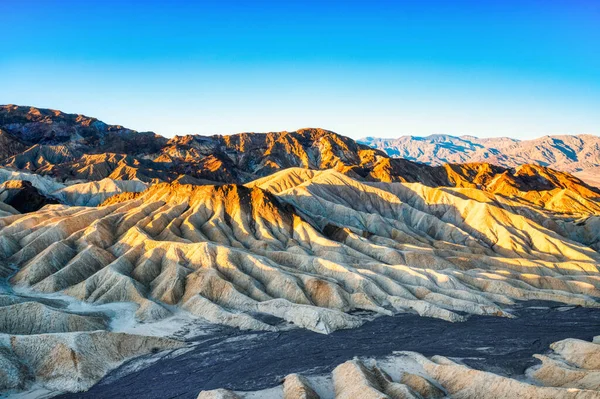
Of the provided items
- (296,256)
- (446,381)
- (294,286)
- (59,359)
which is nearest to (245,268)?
(296,256)

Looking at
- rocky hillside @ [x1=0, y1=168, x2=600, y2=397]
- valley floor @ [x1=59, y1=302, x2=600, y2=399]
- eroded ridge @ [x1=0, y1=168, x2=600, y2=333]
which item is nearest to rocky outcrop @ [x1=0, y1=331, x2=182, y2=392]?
rocky hillside @ [x1=0, y1=168, x2=600, y2=397]

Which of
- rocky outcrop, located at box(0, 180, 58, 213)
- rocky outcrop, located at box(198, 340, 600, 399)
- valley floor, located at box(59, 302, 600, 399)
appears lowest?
valley floor, located at box(59, 302, 600, 399)

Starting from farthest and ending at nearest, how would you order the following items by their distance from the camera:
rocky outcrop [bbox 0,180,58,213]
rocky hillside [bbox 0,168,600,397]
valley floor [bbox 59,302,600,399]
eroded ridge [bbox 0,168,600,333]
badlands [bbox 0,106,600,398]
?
rocky outcrop [bbox 0,180,58,213]
eroded ridge [bbox 0,168,600,333]
rocky hillside [bbox 0,168,600,397]
valley floor [bbox 59,302,600,399]
badlands [bbox 0,106,600,398]

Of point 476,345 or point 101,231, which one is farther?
point 101,231

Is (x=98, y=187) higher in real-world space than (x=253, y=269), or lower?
higher

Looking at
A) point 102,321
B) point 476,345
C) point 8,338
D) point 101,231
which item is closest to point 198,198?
point 101,231

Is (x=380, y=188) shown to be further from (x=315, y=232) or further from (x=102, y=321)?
(x=102, y=321)

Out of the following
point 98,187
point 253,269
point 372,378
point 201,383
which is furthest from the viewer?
point 98,187

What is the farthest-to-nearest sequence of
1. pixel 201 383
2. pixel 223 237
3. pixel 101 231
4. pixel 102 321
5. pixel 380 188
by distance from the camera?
1. pixel 380 188
2. pixel 223 237
3. pixel 101 231
4. pixel 102 321
5. pixel 201 383

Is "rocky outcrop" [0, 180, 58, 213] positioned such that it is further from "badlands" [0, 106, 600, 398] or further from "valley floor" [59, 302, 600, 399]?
"valley floor" [59, 302, 600, 399]

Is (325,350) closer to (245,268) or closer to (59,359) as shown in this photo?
(59,359)
